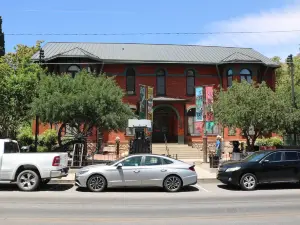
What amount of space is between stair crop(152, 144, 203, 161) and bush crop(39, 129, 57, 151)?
8242mm

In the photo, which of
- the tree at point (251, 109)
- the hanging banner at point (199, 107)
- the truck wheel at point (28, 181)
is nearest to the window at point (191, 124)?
the hanging banner at point (199, 107)

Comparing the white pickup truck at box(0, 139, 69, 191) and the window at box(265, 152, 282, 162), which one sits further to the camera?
the window at box(265, 152, 282, 162)

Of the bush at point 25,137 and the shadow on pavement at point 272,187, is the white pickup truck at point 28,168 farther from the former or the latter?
the bush at point 25,137

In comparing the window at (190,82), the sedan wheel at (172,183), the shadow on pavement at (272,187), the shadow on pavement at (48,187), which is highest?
the window at (190,82)

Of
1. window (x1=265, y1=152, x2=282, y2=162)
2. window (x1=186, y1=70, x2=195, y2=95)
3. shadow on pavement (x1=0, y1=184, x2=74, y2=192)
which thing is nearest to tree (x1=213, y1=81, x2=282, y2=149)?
window (x1=265, y1=152, x2=282, y2=162)

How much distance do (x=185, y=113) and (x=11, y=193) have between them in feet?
70.7

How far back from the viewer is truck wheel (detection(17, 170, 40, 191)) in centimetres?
1216

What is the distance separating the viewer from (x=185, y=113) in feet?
104

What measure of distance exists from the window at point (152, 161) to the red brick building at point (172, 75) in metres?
17.8

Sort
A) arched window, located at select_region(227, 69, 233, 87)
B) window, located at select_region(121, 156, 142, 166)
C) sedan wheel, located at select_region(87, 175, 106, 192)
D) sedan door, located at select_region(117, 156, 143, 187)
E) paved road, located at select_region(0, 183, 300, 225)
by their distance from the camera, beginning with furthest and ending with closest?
arched window, located at select_region(227, 69, 233, 87) → window, located at select_region(121, 156, 142, 166) → sedan door, located at select_region(117, 156, 143, 187) → sedan wheel, located at select_region(87, 175, 106, 192) → paved road, located at select_region(0, 183, 300, 225)

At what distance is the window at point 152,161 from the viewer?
12.6 metres

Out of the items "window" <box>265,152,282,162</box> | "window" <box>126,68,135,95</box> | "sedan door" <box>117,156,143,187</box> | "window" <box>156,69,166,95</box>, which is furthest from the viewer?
"window" <box>156,69,166,95</box>

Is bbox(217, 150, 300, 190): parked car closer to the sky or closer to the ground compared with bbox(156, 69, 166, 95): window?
closer to the ground

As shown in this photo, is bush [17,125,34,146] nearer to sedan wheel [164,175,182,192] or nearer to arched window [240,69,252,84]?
sedan wheel [164,175,182,192]
